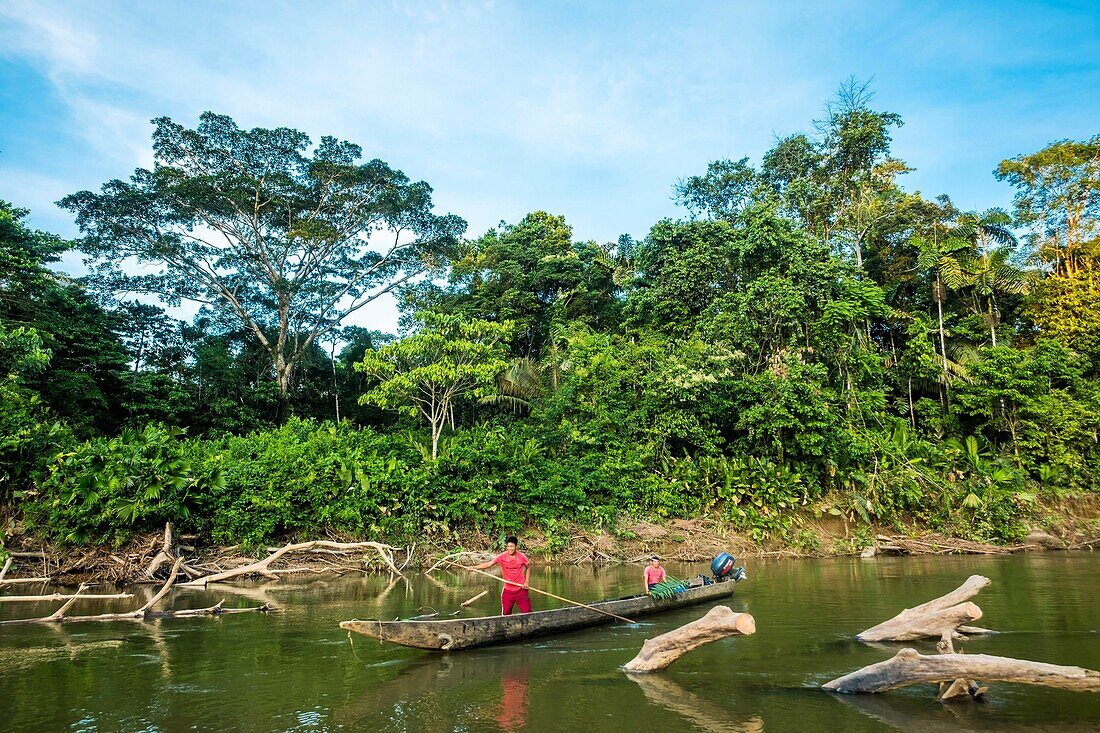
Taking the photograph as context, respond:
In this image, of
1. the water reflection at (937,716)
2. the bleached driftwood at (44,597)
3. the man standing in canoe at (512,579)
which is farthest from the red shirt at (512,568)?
the bleached driftwood at (44,597)

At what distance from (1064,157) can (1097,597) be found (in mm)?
20365

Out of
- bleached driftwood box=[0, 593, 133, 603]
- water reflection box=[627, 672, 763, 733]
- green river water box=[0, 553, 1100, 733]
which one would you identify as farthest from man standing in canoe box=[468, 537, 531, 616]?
bleached driftwood box=[0, 593, 133, 603]

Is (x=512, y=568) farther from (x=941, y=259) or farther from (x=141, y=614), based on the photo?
(x=941, y=259)

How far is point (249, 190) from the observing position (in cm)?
2323

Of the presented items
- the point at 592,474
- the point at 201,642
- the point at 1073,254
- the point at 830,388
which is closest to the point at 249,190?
the point at 592,474

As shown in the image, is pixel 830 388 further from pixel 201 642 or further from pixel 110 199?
pixel 110 199

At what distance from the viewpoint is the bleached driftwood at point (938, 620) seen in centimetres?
610

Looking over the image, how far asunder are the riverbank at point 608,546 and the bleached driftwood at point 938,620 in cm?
920

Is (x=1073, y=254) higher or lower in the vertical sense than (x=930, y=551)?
higher

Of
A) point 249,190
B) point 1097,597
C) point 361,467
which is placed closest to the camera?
point 1097,597

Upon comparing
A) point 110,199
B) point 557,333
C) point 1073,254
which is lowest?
point 557,333

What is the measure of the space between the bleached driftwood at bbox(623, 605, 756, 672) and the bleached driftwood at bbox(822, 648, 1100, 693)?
97 centimetres

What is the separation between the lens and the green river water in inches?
206

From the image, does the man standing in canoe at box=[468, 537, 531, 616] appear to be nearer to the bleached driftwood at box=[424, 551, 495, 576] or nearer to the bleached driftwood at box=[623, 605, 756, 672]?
the bleached driftwood at box=[424, 551, 495, 576]
